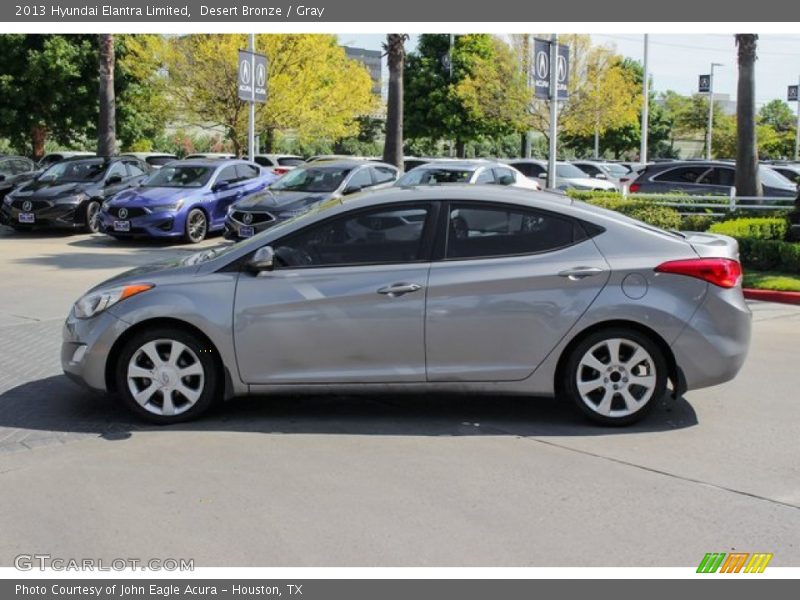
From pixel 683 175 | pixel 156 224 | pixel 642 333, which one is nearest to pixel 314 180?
pixel 156 224

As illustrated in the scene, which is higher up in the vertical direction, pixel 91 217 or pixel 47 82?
pixel 47 82

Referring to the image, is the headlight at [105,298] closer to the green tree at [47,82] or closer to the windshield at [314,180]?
the windshield at [314,180]

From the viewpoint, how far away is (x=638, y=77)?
59.4 m

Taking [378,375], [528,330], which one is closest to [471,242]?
[528,330]

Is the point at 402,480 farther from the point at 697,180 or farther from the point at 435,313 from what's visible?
the point at 697,180

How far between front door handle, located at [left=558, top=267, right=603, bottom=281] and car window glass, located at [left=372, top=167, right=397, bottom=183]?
1198 cm

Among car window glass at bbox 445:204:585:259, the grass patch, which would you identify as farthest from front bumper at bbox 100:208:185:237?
car window glass at bbox 445:204:585:259

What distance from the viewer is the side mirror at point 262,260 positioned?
6.06m

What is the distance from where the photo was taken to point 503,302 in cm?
596

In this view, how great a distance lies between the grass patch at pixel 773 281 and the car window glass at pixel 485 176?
5.84 meters

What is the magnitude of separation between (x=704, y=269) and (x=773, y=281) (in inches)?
266

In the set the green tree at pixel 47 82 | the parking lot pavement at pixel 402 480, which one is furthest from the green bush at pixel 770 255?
the green tree at pixel 47 82

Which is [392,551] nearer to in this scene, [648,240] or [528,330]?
[528,330]

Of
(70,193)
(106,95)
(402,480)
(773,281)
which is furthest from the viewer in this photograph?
(106,95)
